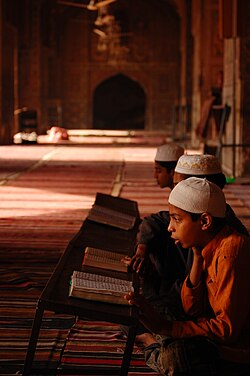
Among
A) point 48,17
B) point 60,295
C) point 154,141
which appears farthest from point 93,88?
point 60,295

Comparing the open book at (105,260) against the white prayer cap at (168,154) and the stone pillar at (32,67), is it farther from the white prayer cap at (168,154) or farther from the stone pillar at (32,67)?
the stone pillar at (32,67)

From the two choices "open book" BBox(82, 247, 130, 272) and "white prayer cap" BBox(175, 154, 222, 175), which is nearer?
"open book" BBox(82, 247, 130, 272)

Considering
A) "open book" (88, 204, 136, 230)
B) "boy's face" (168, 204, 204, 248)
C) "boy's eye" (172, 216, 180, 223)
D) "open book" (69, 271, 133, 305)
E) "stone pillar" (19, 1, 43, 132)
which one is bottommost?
"open book" (88, 204, 136, 230)

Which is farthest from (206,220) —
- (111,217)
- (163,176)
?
(111,217)

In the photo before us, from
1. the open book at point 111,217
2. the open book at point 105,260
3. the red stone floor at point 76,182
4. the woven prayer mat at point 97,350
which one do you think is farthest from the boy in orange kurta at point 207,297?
the red stone floor at point 76,182

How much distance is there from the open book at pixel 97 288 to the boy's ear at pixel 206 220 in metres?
0.46

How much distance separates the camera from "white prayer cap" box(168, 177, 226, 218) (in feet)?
10.9

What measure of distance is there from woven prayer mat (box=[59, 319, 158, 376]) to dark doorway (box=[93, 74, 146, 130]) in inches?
1186

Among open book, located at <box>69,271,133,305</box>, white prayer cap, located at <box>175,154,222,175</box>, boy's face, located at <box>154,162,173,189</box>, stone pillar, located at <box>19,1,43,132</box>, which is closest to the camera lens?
open book, located at <box>69,271,133,305</box>

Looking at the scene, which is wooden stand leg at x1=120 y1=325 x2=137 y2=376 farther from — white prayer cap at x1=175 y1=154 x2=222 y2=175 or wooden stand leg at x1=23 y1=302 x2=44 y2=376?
white prayer cap at x1=175 y1=154 x2=222 y2=175

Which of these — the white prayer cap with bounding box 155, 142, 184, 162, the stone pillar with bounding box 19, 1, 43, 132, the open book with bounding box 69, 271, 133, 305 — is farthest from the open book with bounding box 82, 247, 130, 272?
the stone pillar with bounding box 19, 1, 43, 132

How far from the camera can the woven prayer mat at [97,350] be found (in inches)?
148

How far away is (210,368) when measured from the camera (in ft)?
10.6

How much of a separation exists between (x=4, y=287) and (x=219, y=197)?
2209mm
